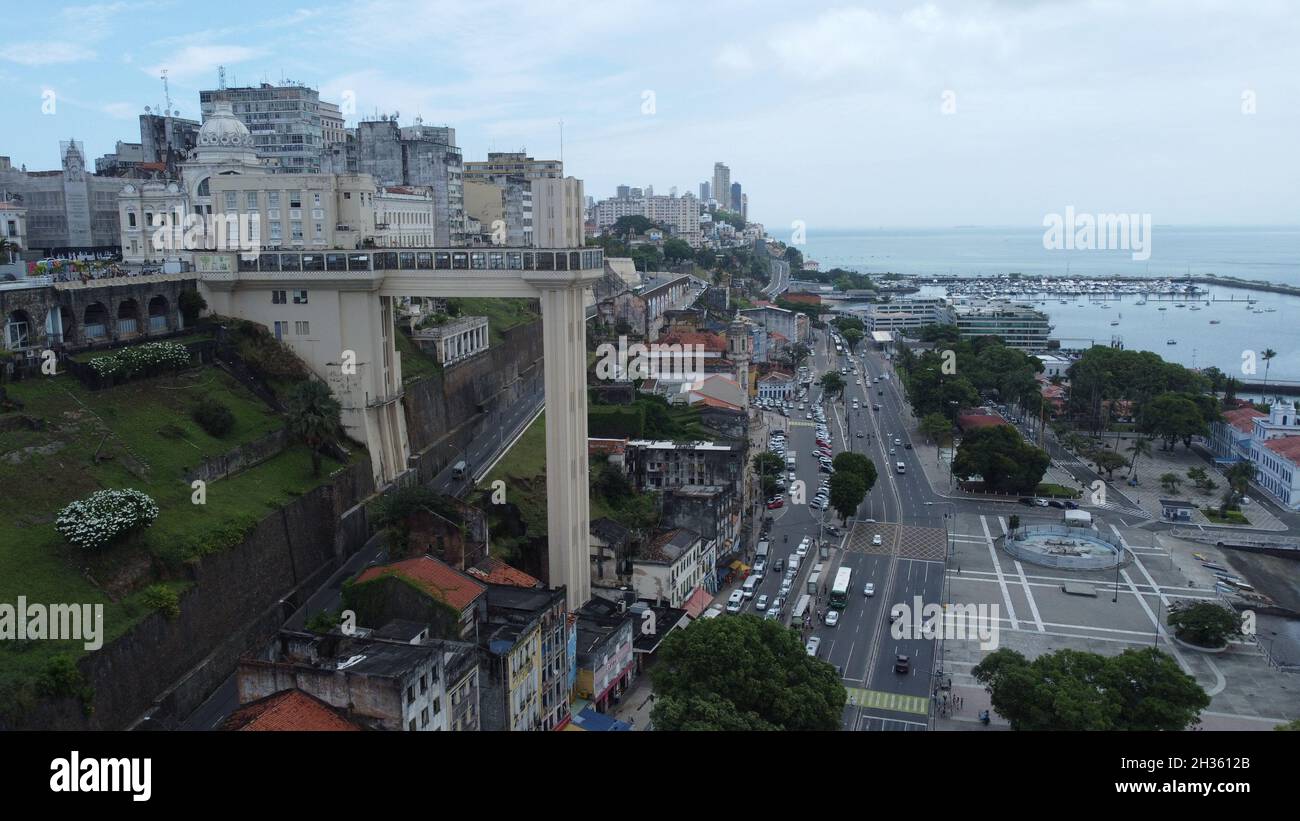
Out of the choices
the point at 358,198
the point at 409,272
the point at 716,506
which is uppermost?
the point at 358,198

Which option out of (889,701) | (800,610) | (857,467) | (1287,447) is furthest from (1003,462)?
(889,701)

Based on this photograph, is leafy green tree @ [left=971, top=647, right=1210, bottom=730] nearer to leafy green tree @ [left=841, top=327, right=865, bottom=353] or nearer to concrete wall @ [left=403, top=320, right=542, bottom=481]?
concrete wall @ [left=403, top=320, right=542, bottom=481]

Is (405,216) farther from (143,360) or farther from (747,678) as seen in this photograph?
(747,678)

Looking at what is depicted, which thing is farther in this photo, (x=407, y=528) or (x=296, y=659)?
(x=407, y=528)

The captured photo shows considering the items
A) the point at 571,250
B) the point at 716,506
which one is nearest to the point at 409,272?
the point at 571,250

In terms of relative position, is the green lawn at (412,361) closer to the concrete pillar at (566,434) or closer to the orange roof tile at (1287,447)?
the concrete pillar at (566,434)

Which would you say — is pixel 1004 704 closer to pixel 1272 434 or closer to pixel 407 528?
pixel 407 528
